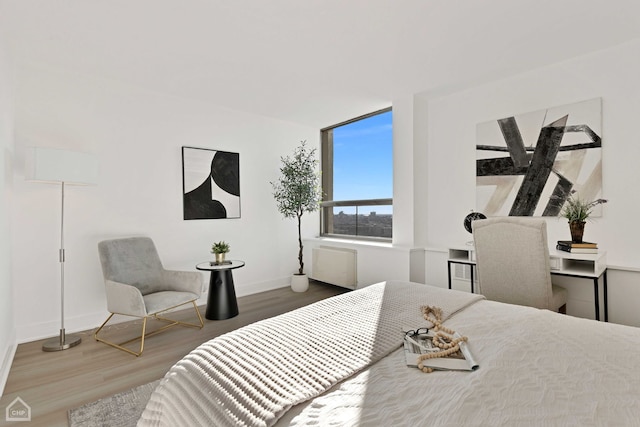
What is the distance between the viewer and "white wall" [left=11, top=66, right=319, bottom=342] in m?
2.91

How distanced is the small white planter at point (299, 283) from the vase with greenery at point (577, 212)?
310 centimetres

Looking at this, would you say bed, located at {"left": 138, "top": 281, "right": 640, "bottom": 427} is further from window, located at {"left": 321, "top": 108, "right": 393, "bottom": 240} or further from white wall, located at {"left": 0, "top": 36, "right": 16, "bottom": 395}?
window, located at {"left": 321, "top": 108, "right": 393, "bottom": 240}

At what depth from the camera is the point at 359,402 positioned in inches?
35.7

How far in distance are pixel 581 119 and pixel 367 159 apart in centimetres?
248

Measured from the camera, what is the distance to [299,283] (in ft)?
14.8

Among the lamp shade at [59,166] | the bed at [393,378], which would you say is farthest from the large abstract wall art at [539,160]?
the lamp shade at [59,166]

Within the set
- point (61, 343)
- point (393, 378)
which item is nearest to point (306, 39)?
point (393, 378)

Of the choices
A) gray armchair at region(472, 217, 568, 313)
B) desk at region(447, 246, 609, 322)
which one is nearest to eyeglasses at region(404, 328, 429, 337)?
gray armchair at region(472, 217, 568, 313)

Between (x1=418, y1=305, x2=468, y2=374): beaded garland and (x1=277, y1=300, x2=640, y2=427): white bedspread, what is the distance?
0.18 ft

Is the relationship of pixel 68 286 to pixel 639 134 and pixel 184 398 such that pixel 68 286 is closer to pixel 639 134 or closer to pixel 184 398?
pixel 184 398

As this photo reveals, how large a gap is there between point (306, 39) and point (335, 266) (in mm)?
2896

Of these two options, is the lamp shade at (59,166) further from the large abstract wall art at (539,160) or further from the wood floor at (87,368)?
the large abstract wall art at (539,160)

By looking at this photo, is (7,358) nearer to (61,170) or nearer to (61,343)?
(61,343)

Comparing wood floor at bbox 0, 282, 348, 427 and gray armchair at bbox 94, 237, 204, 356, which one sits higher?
gray armchair at bbox 94, 237, 204, 356
